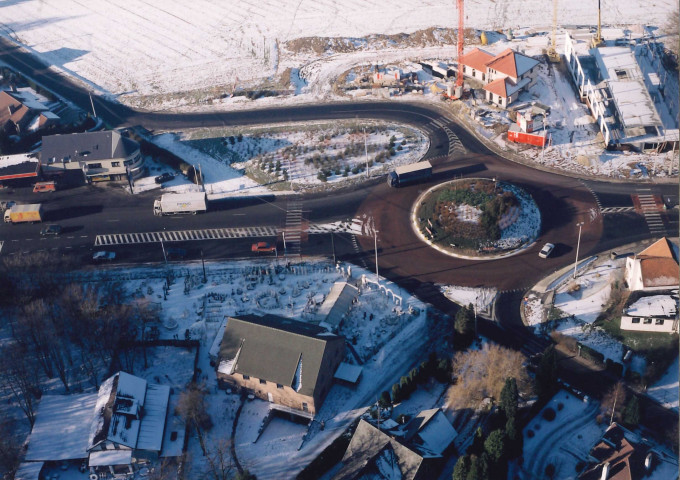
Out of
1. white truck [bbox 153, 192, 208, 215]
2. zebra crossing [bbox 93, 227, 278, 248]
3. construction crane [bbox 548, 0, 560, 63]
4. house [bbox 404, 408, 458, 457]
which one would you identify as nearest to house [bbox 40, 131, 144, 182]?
white truck [bbox 153, 192, 208, 215]

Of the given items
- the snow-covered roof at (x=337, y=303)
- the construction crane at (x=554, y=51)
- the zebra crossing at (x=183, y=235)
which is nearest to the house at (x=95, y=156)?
the zebra crossing at (x=183, y=235)

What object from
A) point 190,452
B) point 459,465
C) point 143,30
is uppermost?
point 143,30

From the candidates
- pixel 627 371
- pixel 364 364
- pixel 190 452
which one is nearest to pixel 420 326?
pixel 364 364

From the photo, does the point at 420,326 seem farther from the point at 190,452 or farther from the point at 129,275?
the point at 129,275


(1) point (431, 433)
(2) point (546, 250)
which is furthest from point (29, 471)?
(2) point (546, 250)

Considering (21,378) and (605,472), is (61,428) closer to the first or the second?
(21,378)
